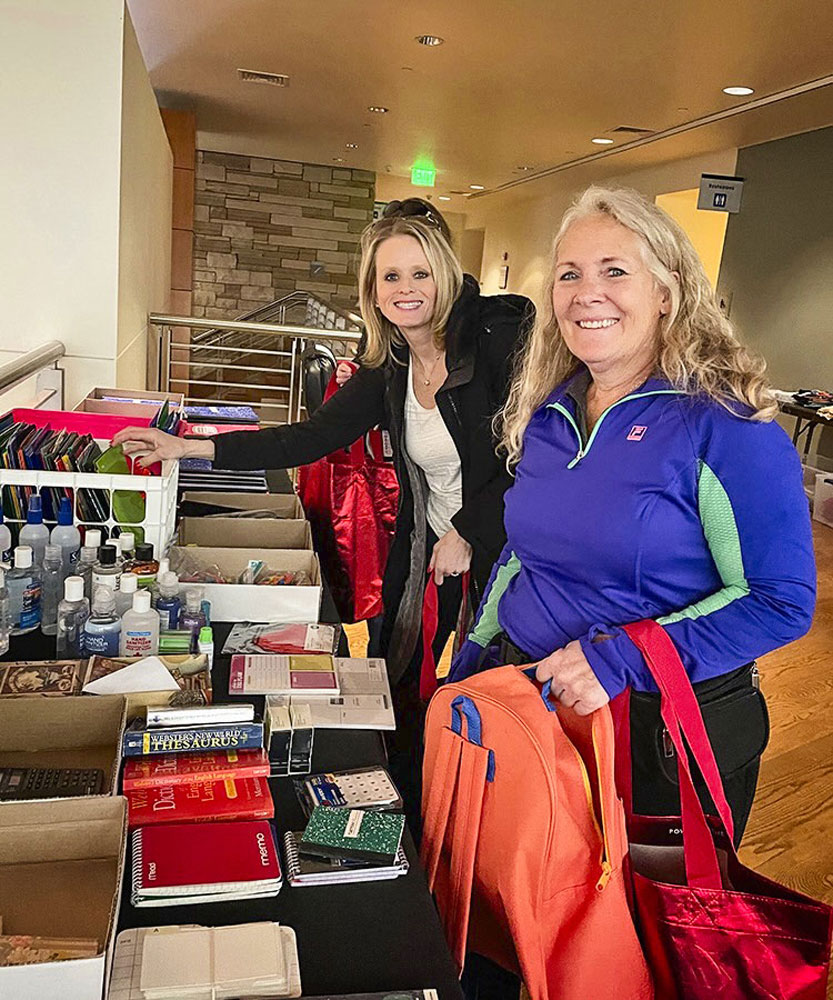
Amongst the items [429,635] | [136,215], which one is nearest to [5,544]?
[429,635]

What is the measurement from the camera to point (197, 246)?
11898 millimetres

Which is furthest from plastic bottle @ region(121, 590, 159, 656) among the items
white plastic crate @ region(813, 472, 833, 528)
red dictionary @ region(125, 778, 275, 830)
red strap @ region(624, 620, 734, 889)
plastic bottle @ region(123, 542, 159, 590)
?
white plastic crate @ region(813, 472, 833, 528)

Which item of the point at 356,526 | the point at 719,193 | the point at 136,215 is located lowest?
the point at 356,526

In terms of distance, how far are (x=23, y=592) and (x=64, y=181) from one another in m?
1.89

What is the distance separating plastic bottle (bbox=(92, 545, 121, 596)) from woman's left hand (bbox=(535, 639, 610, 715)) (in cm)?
69

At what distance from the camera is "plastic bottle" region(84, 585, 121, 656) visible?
56.5 inches

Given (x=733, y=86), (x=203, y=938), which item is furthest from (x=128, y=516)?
(x=733, y=86)

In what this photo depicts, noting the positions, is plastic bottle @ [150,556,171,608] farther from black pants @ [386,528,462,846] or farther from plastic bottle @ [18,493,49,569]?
black pants @ [386,528,462,846]

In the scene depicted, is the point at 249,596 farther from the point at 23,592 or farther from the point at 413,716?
the point at 413,716

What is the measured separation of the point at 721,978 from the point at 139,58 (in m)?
3.80

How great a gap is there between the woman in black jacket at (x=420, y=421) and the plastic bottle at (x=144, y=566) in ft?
1.16

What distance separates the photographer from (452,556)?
2.04 meters

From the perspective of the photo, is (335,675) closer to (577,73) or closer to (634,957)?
(634,957)

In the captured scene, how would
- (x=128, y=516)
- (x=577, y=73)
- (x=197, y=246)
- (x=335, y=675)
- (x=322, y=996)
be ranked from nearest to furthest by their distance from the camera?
1. (x=322, y=996)
2. (x=335, y=675)
3. (x=128, y=516)
4. (x=577, y=73)
5. (x=197, y=246)
